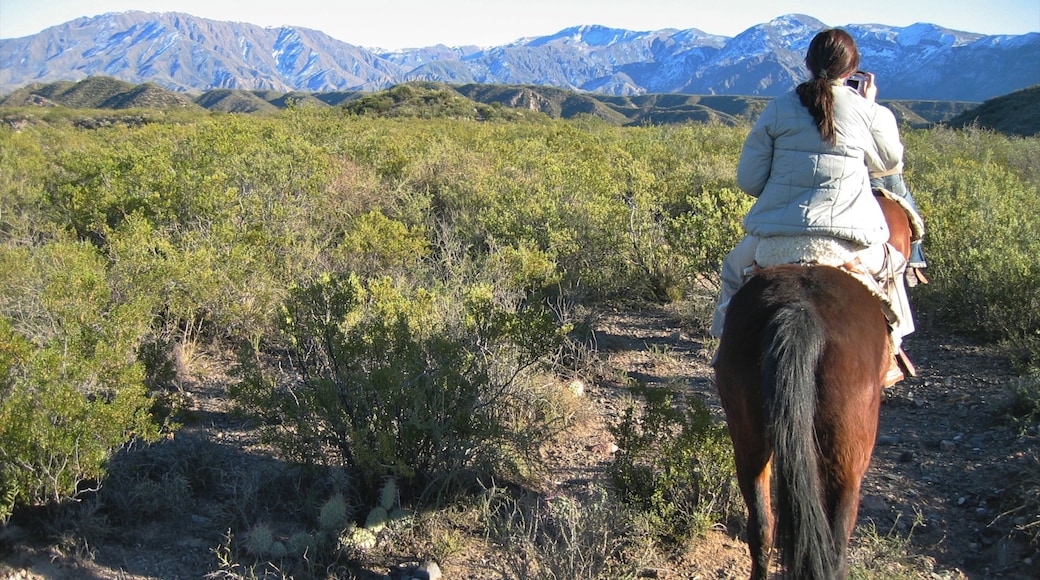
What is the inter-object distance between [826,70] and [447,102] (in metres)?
39.7

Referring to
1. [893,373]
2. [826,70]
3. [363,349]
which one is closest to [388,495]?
[363,349]

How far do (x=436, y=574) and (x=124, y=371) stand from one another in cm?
191

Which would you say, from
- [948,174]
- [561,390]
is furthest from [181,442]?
[948,174]

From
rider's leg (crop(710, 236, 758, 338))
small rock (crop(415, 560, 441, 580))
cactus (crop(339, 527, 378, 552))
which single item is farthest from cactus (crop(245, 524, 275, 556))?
rider's leg (crop(710, 236, 758, 338))

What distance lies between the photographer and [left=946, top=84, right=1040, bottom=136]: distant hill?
26125 mm

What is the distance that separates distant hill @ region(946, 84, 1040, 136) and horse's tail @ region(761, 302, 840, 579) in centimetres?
2911

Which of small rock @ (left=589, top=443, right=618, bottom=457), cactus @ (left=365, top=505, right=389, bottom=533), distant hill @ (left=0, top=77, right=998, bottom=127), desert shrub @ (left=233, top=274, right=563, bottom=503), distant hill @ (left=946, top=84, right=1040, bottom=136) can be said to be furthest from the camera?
distant hill @ (left=0, top=77, right=998, bottom=127)

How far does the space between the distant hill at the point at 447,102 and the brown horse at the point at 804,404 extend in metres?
12.4

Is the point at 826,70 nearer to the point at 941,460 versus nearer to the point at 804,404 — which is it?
the point at 804,404

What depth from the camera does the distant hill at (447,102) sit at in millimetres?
36375

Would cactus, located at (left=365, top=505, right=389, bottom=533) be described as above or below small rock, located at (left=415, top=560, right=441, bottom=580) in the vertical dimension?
above

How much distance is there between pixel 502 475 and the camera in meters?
3.68

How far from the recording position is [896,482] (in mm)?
3830

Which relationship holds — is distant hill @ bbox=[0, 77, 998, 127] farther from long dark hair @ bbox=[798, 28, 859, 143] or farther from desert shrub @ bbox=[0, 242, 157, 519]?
long dark hair @ bbox=[798, 28, 859, 143]
